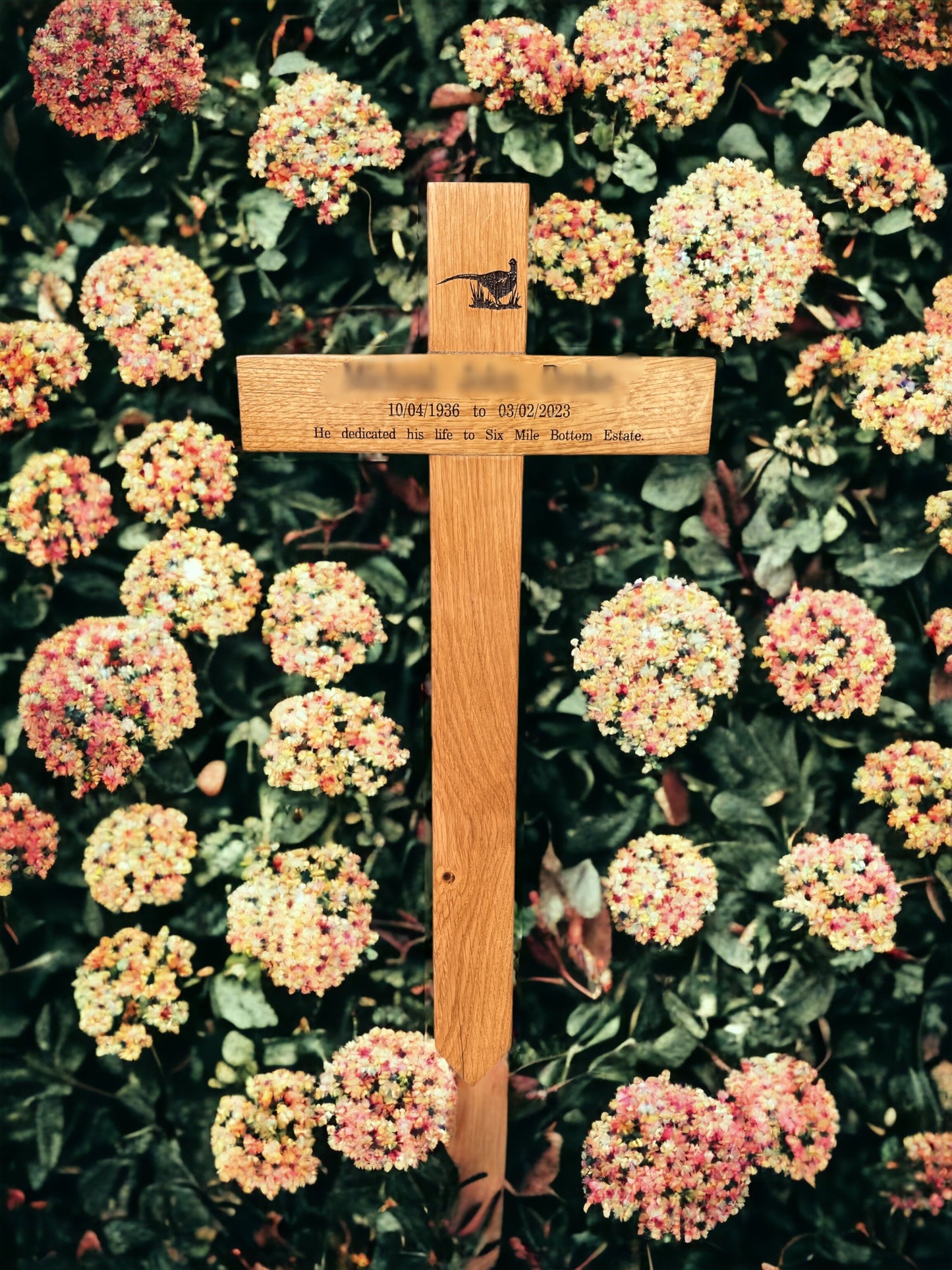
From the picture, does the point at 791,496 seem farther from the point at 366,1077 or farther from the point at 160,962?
the point at 160,962

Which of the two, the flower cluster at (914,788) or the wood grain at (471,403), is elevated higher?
the wood grain at (471,403)

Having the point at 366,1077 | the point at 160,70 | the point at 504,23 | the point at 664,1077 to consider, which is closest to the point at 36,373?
the point at 160,70

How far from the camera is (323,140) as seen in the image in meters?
1.29

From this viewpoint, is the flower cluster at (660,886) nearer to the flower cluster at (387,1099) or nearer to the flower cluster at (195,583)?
the flower cluster at (387,1099)

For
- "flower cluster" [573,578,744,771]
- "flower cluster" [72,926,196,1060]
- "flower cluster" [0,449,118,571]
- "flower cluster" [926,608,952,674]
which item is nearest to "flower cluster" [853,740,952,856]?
"flower cluster" [926,608,952,674]

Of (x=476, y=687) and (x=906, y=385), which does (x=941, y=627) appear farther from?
(x=476, y=687)

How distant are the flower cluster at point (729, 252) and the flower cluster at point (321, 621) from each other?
2.02ft

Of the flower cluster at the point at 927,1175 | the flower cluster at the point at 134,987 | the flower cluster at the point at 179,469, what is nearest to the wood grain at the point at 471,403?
the flower cluster at the point at 179,469

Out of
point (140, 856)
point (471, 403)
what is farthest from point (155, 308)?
point (140, 856)

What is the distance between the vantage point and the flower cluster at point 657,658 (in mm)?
1354

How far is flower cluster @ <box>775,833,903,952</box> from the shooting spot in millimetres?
1400

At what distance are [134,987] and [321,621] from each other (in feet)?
2.17

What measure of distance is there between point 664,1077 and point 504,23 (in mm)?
1618

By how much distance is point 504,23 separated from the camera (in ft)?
4.17
